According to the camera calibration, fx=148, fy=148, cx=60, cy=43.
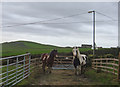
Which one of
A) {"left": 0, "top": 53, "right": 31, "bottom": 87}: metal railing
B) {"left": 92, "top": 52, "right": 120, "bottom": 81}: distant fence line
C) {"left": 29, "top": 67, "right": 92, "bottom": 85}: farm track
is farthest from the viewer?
{"left": 92, "top": 52, "right": 120, "bottom": 81}: distant fence line

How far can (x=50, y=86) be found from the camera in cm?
709

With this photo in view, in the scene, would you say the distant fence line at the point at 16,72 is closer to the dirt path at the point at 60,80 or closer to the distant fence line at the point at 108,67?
the dirt path at the point at 60,80

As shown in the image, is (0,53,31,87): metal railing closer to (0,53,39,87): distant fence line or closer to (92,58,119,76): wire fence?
(0,53,39,87): distant fence line

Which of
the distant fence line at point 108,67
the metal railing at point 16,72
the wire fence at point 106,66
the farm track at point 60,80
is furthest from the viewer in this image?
the wire fence at point 106,66

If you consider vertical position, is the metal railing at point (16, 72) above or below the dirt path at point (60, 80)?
above

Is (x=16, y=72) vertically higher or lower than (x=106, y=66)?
higher

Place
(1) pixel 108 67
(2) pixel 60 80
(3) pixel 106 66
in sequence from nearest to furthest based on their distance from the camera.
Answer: (2) pixel 60 80
(1) pixel 108 67
(3) pixel 106 66

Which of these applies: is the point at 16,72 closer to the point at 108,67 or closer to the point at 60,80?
the point at 60,80

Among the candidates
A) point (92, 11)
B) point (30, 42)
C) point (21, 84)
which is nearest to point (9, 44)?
point (30, 42)

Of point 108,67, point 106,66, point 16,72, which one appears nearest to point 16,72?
point 16,72

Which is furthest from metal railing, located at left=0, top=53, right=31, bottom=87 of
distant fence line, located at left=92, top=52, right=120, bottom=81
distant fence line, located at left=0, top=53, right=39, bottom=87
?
distant fence line, located at left=92, top=52, right=120, bottom=81

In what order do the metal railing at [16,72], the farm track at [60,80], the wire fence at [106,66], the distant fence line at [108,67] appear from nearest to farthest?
the metal railing at [16,72]
the farm track at [60,80]
the distant fence line at [108,67]
the wire fence at [106,66]

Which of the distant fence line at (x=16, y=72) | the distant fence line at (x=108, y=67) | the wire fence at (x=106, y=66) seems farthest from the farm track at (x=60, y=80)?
the wire fence at (x=106, y=66)

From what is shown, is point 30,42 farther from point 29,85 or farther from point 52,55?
point 29,85
